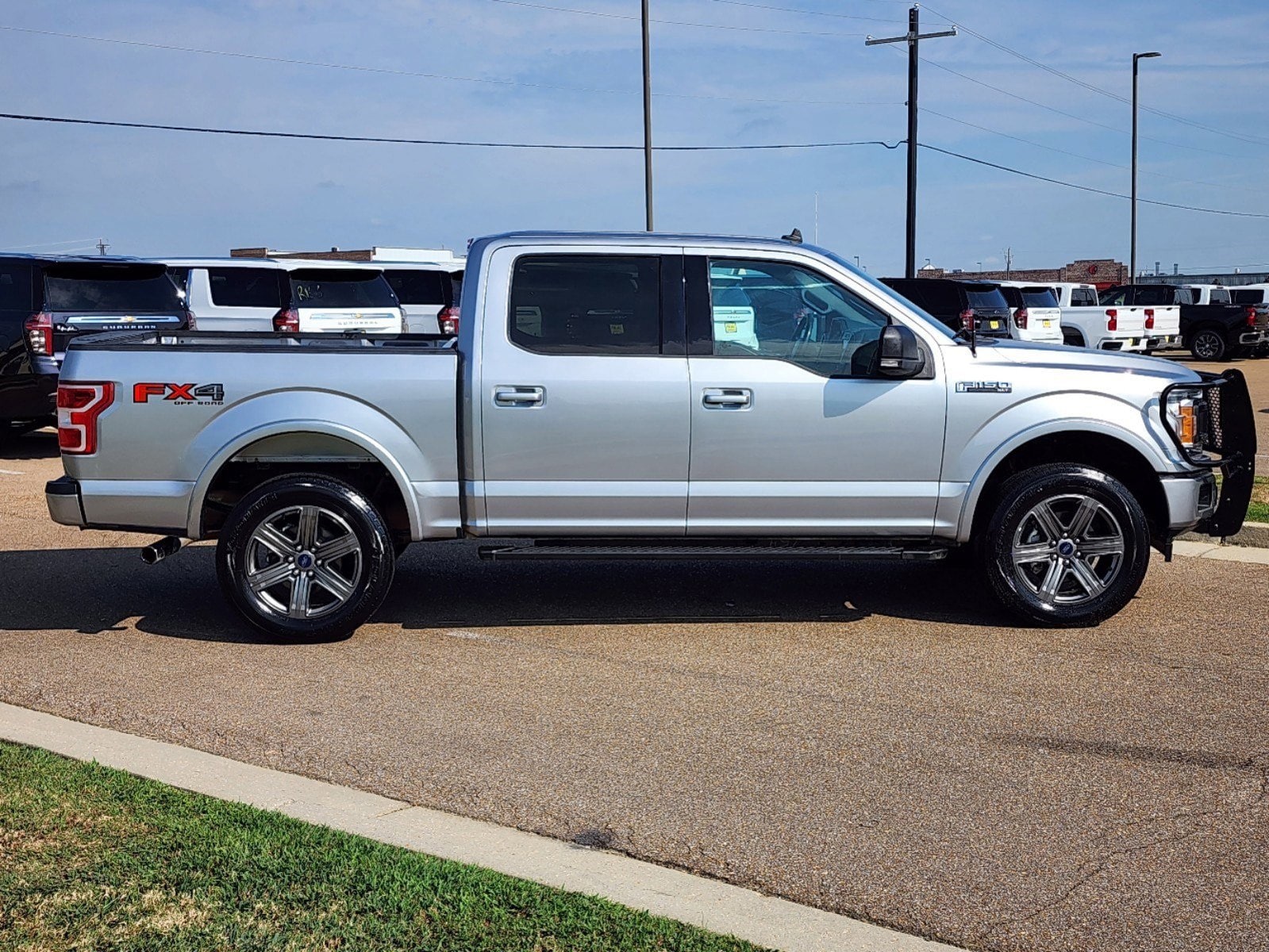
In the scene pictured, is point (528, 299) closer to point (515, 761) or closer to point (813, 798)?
point (515, 761)

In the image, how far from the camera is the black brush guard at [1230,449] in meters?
7.30

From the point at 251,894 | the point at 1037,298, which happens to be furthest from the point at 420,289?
the point at 251,894

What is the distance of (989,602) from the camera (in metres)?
7.83

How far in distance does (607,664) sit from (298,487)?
1.78 metres

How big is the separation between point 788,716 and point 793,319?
2260 millimetres

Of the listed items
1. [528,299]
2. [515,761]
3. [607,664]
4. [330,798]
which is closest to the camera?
[330,798]

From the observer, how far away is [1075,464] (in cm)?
714

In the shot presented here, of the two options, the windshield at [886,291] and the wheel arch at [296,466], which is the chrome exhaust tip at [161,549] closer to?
the wheel arch at [296,466]

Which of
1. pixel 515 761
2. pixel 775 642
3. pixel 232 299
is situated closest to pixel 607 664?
pixel 775 642

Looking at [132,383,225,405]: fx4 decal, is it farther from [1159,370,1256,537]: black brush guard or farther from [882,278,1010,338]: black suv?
[882,278,1010,338]: black suv

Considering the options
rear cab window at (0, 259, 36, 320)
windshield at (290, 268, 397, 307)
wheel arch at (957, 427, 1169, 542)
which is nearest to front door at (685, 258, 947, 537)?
wheel arch at (957, 427, 1169, 542)

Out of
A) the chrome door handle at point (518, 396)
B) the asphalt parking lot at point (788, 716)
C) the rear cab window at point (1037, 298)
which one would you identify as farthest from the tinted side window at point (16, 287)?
the rear cab window at point (1037, 298)

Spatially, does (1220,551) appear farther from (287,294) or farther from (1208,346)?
(1208,346)

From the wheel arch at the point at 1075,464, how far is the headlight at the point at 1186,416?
0.24m
